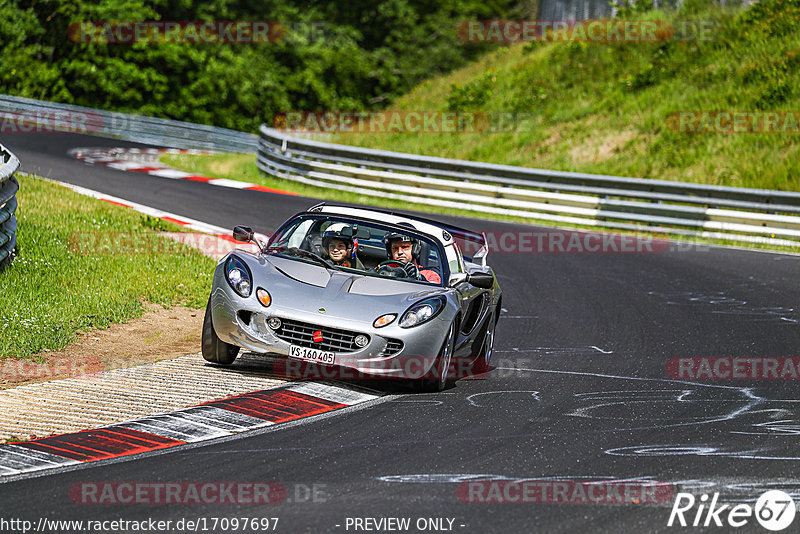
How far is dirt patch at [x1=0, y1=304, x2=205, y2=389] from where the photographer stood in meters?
8.39

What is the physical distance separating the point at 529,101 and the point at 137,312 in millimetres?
22303

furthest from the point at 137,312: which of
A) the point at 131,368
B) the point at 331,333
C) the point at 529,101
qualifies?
the point at 529,101

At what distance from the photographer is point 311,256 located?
28.7 feet

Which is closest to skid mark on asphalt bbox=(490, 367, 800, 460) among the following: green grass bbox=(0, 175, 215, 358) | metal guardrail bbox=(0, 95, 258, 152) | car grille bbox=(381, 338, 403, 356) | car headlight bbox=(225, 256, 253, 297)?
car grille bbox=(381, 338, 403, 356)

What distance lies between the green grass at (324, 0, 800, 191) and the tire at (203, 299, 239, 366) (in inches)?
700

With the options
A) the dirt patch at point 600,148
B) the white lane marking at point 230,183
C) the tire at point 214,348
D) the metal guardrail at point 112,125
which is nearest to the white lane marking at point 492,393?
the tire at point 214,348

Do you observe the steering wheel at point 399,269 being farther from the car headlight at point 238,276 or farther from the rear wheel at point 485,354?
the car headlight at point 238,276

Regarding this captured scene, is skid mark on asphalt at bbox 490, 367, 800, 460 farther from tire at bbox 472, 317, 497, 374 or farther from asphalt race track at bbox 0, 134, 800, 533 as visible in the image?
tire at bbox 472, 317, 497, 374

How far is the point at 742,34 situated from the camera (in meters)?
30.2

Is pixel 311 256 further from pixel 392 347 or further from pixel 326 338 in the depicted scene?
pixel 392 347

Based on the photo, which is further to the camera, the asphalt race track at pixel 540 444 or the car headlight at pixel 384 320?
the car headlight at pixel 384 320

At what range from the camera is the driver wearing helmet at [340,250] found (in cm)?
891

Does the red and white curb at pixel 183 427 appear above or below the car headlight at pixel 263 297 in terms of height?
below

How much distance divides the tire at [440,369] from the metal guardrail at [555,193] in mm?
12679
